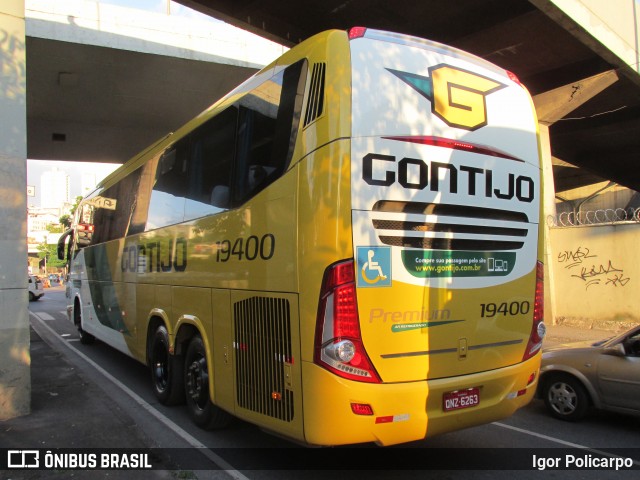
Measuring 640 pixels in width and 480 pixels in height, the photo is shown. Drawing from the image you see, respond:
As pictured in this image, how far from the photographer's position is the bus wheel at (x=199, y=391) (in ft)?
17.3

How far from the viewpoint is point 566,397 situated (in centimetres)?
581

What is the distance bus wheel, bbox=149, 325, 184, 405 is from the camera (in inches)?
240

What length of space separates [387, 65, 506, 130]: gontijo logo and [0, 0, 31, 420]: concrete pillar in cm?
459

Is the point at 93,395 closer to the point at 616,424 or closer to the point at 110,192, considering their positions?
the point at 110,192

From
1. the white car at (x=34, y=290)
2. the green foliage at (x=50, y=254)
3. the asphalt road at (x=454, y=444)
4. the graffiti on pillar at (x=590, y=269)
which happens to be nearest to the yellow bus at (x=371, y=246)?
the asphalt road at (x=454, y=444)

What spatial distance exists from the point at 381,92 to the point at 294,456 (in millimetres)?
3449

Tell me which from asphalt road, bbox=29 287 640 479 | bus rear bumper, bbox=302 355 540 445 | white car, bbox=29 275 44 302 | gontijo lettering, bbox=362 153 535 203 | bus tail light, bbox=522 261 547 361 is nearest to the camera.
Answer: bus rear bumper, bbox=302 355 540 445

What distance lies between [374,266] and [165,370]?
4169mm

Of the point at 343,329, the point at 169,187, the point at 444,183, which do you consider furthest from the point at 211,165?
the point at 343,329

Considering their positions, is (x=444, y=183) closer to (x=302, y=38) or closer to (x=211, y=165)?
(x=211, y=165)

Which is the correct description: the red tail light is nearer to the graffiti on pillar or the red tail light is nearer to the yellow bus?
the yellow bus

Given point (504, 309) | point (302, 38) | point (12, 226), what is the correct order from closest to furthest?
point (504, 309)
point (12, 226)
point (302, 38)

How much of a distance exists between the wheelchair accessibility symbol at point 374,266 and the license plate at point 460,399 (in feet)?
3.47

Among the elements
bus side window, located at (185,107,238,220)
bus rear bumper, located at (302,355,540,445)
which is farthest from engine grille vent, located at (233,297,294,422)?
bus side window, located at (185,107,238,220)
